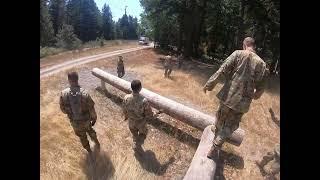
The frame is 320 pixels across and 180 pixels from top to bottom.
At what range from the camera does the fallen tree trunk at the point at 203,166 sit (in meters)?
5.78

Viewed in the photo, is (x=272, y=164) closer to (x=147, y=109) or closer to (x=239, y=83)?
(x=239, y=83)

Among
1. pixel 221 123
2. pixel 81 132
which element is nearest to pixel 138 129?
pixel 81 132

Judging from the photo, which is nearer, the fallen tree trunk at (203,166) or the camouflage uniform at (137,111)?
the fallen tree trunk at (203,166)

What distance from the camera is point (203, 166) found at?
6.09m

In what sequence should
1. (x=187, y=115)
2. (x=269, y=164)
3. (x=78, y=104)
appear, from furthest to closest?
(x=187, y=115) < (x=269, y=164) < (x=78, y=104)

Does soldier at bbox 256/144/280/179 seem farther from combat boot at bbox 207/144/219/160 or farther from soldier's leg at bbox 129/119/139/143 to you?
soldier's leg at bbox 129/119/139/143

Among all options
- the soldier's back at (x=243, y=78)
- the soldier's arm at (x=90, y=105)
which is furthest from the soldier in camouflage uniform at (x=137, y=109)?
the soldier's back at (x=243, y=78)

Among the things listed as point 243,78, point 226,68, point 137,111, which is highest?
point 226,68

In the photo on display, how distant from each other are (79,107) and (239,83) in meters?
2.97

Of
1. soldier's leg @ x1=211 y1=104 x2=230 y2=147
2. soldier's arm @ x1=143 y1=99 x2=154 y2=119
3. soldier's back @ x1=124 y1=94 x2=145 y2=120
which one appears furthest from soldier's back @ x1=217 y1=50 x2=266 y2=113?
soldier's back @ x1=124 y1=94 x2=145 y2=120

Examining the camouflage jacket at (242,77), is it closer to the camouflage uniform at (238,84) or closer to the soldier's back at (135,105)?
the camouflage uniform at (238,84)

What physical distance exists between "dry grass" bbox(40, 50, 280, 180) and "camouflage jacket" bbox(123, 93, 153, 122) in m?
1.00
